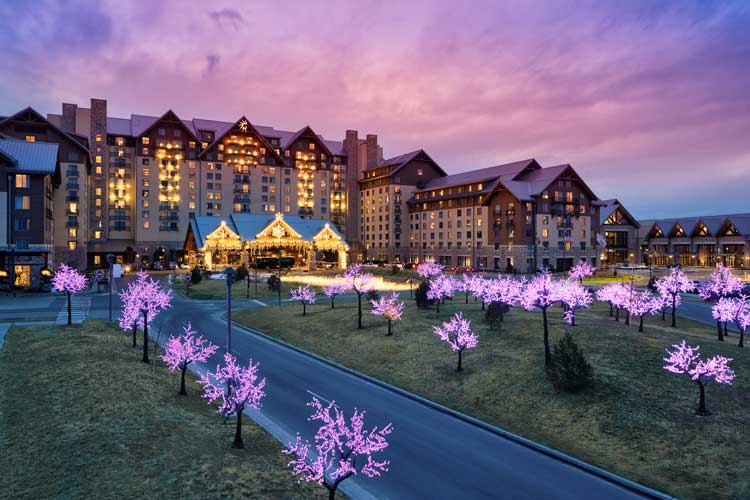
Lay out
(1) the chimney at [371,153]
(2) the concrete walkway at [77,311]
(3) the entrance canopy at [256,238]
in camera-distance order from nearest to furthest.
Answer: (2) the concrete walkway at [77,311]
(3) the entrance canopy at [256,238]
(1) the chimney at [371,153]

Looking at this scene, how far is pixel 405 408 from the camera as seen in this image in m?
22.0

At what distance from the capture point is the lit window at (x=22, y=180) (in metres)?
62.0

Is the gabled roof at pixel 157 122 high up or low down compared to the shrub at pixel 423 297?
up

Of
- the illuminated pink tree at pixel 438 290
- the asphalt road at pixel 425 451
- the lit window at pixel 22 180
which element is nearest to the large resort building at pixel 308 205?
the lit window at pixel 22 180

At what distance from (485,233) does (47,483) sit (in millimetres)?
97756

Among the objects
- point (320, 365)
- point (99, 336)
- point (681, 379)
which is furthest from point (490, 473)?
point (99, 336)

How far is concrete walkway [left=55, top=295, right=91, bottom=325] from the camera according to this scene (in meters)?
37.5

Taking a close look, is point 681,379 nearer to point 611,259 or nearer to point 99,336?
Answer: point 99,336

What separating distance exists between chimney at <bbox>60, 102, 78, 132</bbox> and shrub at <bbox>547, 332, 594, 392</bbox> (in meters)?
A: 127

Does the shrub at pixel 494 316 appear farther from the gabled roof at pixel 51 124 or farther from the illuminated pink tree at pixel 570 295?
the gabled roof at pixel 51 124

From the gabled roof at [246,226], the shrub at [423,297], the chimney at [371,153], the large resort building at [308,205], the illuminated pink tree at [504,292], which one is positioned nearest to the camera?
the illuminated pink tree at [504,292]

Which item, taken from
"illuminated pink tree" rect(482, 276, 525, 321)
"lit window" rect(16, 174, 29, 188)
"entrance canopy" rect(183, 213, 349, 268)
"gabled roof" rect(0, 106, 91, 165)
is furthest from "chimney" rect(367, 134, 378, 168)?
"illuminated pink tree" rect(482, 276, 525, 321)

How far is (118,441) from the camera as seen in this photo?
50.6ft

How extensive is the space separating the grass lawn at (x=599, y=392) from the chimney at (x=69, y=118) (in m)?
107
